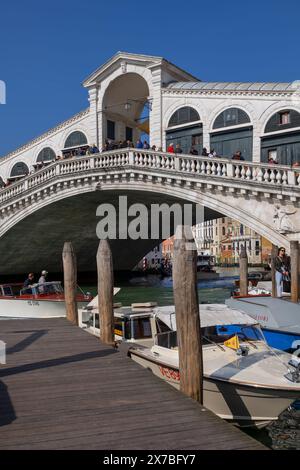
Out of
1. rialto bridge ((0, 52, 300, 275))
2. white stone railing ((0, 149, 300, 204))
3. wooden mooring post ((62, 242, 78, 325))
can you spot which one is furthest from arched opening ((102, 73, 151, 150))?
wooden mooring post ((62, 242, 78, 325))

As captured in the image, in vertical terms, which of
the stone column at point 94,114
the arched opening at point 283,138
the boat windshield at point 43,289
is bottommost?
the boat windshield at point 43,289

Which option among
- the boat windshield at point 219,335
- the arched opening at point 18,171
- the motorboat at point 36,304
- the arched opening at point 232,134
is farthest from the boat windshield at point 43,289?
the arched opening at point 18,171

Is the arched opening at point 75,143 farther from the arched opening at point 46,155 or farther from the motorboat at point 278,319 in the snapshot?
the motorboat at point 278,319

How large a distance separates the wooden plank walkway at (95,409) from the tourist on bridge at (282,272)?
6.92m

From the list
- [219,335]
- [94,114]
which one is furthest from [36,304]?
[94,114]

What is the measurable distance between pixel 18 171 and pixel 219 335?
21428 millimetres

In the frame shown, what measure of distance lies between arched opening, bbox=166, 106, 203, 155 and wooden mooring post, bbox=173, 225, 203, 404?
13377 mm

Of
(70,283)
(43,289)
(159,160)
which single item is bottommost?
(43,289)

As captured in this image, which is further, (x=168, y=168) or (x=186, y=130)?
(x=186, y=130)

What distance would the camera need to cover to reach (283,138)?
1616 cm

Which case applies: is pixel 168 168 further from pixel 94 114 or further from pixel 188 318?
pixel 188 318

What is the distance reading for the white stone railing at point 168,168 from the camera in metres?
13.0

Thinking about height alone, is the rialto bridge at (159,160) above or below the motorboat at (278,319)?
above
